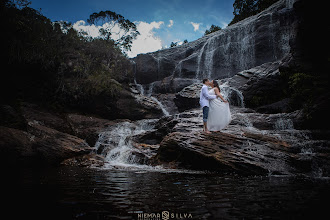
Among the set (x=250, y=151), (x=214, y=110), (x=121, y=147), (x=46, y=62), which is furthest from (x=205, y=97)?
(x=46, y=62)

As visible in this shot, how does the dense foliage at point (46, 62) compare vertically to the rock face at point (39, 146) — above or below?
above

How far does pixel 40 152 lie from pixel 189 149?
7.03 meters

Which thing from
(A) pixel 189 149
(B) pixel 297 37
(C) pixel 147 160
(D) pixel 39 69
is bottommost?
(C) pixel 147 160

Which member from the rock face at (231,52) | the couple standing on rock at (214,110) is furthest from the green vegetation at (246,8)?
the couple standing on rock at (214,110)

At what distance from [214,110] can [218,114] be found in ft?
0.73

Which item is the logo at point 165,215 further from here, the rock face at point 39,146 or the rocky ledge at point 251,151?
the rock face at point 39,146

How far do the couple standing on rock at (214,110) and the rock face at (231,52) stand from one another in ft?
40.4

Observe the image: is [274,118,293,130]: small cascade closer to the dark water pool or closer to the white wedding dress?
the white wedding dress

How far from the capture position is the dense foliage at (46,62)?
1198cm

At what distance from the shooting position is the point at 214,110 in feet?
25.1

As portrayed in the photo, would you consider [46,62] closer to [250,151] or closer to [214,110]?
[214,110]

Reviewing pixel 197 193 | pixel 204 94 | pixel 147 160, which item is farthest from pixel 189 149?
pixel 197 193

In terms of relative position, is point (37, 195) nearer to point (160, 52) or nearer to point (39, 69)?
point (39, 69)

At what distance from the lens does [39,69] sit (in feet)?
50.0
